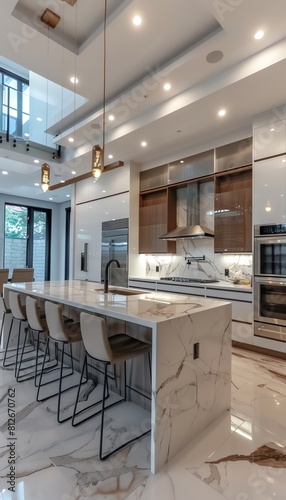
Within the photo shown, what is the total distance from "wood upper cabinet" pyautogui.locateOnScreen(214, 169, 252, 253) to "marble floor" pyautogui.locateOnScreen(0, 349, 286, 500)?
220 centimetres

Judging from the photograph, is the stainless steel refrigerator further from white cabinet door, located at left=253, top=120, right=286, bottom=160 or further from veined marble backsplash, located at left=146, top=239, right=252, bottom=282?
white cabinet door, located at left=253, top=120, right=286, bottom=160

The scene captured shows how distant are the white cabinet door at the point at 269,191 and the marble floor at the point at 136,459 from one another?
217cm

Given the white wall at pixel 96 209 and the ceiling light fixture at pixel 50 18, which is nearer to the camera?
the ceiling light fixture at pixel 50 18

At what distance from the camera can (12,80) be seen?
5555mm

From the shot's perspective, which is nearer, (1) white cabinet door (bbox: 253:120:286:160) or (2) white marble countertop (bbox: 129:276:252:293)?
(1) white cabinet door (bbox: 253:120:286:160)

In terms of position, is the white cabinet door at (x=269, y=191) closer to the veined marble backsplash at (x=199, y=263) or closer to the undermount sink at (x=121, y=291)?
the veined marble backsplash at (x=199, y=263)

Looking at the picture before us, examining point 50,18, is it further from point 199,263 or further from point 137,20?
point 199,263

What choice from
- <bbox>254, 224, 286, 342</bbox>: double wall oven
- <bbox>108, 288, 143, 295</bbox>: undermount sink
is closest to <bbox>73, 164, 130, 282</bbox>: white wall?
<bbox>108, 288, 143, 295</bbox>: undermount sink

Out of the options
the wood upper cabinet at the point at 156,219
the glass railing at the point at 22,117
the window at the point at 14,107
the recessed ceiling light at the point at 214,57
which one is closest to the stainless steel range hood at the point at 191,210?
the wood upper cabinet at the point at 156,219

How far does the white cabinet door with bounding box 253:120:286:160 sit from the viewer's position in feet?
11.3

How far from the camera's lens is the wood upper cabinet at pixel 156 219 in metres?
5.08

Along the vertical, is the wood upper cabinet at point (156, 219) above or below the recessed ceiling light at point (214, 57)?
below

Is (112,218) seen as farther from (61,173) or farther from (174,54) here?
(174,54)

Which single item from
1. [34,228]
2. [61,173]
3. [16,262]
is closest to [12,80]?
[61,173]
